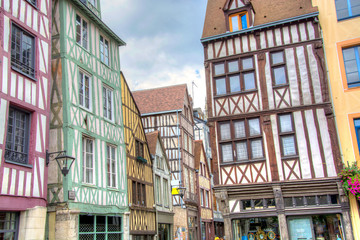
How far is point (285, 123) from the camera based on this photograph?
13453mm

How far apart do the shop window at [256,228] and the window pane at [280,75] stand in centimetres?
473

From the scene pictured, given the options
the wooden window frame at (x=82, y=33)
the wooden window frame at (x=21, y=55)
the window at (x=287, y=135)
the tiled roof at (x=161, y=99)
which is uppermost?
the tiled roof at (x=161, y=99)

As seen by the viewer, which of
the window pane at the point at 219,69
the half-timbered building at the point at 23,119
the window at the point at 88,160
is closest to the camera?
the half-timbered building at the point at 23,119

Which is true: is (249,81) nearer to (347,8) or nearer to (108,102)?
(347,8)

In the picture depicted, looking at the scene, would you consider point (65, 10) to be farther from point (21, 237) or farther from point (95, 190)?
point (21, 237)

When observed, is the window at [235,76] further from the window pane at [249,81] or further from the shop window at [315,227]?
the shop window at [315,227]

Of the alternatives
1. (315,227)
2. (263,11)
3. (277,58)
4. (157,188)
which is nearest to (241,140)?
(277,58)

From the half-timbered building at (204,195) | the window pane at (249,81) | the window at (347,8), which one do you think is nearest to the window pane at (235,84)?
the window pane at (249,81)

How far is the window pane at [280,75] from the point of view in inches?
544

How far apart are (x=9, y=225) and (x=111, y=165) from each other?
5269 mm

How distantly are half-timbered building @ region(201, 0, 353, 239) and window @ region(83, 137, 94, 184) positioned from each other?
4.26 meters

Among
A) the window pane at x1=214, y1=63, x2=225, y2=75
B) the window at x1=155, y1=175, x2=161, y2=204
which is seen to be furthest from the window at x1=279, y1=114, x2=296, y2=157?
the window at x1=155, y1=175, x2=161, y2=204

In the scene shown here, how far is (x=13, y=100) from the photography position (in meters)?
9.56

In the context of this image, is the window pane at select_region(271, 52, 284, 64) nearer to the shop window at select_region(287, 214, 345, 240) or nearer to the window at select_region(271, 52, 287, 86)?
the window at select_region(271, 52, 287, 86)
